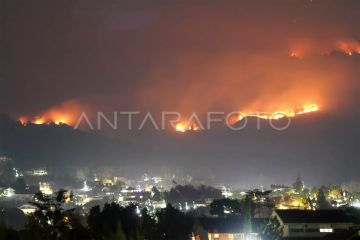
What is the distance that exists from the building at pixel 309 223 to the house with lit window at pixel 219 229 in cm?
258

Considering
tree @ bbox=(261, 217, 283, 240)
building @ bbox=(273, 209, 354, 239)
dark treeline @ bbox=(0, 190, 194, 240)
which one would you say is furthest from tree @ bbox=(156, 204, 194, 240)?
tree @ bbox=(261, 217, 283, 240)

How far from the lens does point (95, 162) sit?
463 ft

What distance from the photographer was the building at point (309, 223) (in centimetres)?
3250

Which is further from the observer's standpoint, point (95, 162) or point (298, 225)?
point (95, 162)

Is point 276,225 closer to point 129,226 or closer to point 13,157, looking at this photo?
point 129,226

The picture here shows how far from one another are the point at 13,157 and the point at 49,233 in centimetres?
12064

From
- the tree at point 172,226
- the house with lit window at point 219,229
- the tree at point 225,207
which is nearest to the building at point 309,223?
the house with lit window at point 219,229

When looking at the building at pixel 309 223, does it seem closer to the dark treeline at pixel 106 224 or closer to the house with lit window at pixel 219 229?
the house with lit window at pixel 219 229

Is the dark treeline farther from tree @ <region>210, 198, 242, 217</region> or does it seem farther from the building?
tree @ <region>210, 198, 242, 217</region>

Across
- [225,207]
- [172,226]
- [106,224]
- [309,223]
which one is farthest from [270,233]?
[225,207]

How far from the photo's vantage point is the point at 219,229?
36219 mm

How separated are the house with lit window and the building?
258 cm

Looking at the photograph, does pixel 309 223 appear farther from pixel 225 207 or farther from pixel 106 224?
pixel 225 207

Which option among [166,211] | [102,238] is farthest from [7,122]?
[102,238]
